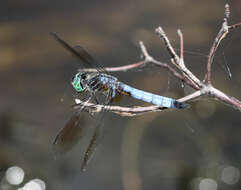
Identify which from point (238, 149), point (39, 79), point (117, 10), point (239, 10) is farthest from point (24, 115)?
point (239, 10)

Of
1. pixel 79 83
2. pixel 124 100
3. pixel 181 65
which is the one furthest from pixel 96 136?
pixel 124 100

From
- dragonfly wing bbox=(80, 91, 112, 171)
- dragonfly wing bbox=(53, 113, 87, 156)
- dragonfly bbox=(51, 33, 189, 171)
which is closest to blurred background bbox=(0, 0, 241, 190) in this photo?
dragonfly bbox=(51, 33, 189, 171)

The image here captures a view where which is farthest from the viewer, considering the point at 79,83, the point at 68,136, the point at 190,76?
the point at 79,83

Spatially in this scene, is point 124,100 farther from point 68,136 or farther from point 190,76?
point 190,76

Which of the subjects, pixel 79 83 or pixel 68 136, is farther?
pixel 79 83

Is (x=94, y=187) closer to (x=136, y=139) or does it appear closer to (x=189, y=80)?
(x=136, y=139)

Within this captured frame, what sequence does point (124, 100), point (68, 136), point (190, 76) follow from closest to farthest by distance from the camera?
1. point (190, 76)
2. point (68, 136)
3. point (124, 100)

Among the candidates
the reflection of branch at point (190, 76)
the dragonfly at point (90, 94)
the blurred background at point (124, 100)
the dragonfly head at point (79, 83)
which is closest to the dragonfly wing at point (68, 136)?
the dragonfly at point (90, 94)

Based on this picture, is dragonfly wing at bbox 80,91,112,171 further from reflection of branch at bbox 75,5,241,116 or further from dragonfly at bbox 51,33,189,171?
reflection of branch at bbox 75,5,241,116
